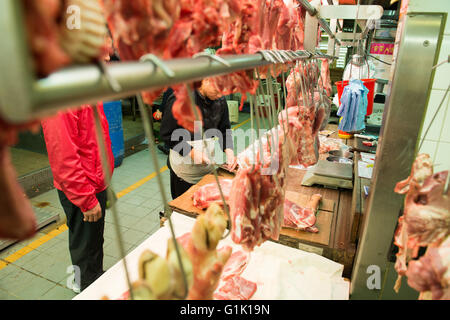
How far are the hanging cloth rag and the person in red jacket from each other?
10.7 ft

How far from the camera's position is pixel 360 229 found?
2.10 meters

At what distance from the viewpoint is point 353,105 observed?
4.15 meters

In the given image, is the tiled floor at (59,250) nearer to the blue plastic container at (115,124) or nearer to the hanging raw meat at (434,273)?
the blue plastic container at (115,124)

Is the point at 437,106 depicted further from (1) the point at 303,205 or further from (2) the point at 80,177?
(2) the point at 80,177

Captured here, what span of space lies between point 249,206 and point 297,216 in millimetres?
1148

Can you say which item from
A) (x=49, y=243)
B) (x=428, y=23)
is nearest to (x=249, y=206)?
Answer: (x=428, y=23)

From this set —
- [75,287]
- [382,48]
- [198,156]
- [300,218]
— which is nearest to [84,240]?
[75,287]

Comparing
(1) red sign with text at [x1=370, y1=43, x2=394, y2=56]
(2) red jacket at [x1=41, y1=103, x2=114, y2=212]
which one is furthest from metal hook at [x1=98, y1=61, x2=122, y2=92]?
(1) red sign with text at [x1=370, y1=43, x2=394, y2=56]

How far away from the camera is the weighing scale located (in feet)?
10.1

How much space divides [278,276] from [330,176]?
151 centimetres

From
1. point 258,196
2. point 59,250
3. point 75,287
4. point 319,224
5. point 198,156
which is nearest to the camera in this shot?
point 258,196

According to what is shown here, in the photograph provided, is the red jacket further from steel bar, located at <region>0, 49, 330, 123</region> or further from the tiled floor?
steel bar, located at <region>0, 49, 330, 123</region>

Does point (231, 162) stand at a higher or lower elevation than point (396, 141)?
lower

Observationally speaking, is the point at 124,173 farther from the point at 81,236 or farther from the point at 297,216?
the point at 297,216
